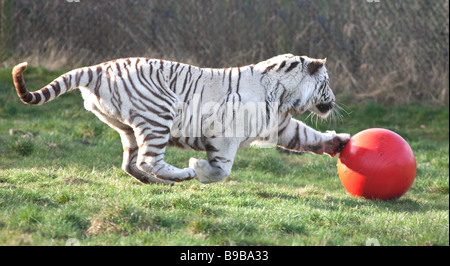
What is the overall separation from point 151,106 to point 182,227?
1590 mm

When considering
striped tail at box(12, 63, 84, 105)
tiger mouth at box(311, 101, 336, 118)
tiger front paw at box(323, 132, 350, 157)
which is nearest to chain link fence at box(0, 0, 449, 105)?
tiger mouth at box(311, 101, 336, 118)

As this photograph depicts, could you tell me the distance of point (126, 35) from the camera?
11.7 meters

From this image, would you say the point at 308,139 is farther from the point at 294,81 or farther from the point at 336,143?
the point at 294,81

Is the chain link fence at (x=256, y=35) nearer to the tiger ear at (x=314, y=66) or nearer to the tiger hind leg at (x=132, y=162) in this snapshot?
the tiger ear at (x=314, y=66)

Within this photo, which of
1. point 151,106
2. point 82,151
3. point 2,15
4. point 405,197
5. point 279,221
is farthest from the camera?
point 2,15

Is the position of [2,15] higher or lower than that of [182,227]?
higher

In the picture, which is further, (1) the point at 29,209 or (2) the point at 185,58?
(2) the point at 185,58


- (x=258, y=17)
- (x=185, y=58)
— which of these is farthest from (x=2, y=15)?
(x=258, y=17)

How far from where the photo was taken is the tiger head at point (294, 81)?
6262 mm

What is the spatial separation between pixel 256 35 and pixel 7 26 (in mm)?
4785

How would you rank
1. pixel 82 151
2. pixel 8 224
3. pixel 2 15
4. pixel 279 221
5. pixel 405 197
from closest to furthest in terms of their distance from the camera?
pixel 8 224
pixel 279 221
pixel 405 197
pixel 82 151
pixel 2 15

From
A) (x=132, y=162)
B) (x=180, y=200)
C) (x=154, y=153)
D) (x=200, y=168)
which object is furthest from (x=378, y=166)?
(x=132, y=162)

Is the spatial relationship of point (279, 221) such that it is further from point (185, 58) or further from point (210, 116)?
point (185, 58)

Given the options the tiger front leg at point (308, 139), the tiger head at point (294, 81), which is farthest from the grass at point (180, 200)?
the tiger head at point (294, 81)
